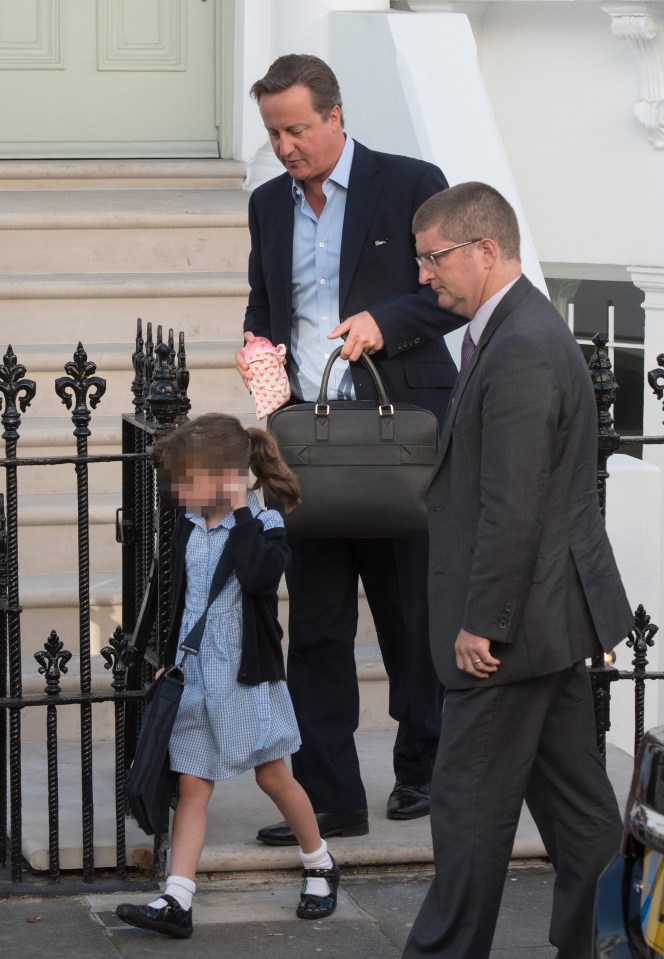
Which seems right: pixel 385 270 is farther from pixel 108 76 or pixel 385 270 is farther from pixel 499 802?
pixel 108 76

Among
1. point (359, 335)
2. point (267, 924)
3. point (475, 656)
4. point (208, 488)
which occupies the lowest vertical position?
point (267, 924)

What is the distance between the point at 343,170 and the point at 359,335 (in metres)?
0.54

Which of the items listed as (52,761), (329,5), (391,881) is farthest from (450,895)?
(329,5)

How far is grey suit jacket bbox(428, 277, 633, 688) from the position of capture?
3188 mm

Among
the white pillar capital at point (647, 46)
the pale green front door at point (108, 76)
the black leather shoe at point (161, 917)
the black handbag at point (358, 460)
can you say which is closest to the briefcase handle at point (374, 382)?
the black handbag at point (358, 460)

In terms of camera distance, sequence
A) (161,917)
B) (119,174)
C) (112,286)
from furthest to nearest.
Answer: (119,174)
(112,286)
(161,917)

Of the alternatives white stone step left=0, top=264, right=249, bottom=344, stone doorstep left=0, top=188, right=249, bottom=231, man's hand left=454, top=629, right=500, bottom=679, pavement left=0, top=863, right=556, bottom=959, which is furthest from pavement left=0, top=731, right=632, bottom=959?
stone doorstep left=0, top=188, right=249, bottom=231

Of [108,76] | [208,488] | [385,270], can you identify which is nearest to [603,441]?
[385,270]

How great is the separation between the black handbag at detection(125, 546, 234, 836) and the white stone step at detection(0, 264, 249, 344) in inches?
104

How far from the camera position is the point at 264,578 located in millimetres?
3789

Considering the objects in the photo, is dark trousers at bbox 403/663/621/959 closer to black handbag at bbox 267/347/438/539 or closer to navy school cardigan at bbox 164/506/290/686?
navy school cardigan at bbox 164/506/290/686

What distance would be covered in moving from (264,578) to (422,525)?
0.51m

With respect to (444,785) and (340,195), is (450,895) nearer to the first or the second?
(444,785)

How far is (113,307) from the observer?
255 inches
